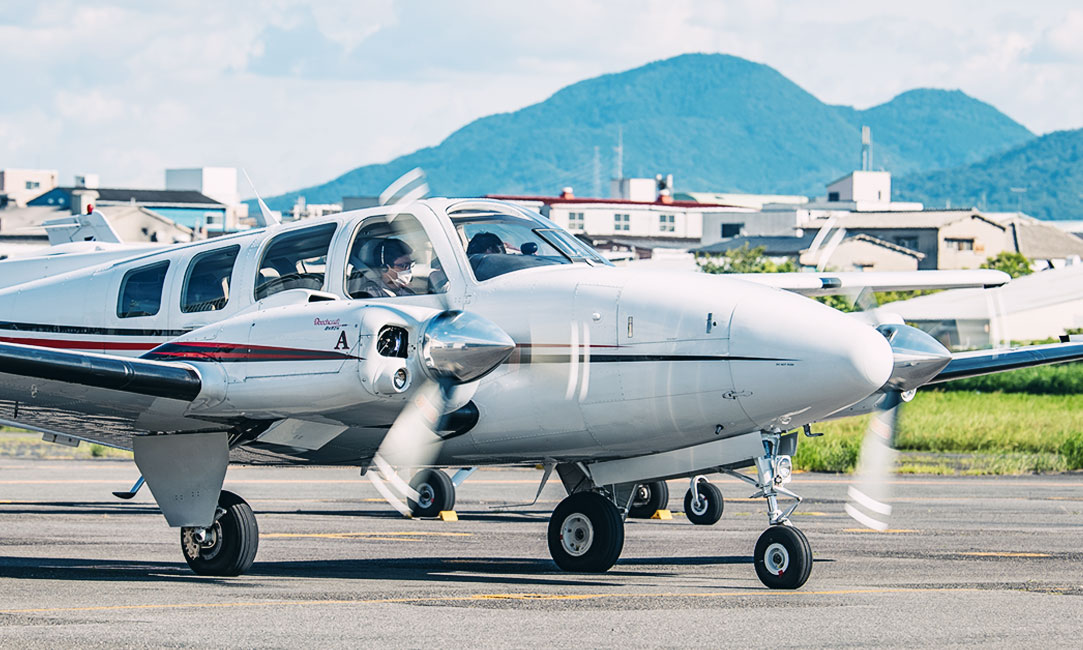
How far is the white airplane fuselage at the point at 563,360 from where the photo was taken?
12.3 meters

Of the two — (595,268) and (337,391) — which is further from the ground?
(595,268)

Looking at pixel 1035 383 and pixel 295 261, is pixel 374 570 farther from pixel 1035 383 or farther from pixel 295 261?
pixel 1035 383

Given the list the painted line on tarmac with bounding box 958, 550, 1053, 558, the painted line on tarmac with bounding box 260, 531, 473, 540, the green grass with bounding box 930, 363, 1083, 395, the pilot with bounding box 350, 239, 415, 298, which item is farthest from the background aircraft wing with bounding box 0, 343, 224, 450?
the green grass with bounding box 930, 363, 1083, 395

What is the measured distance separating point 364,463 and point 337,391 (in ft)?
7.45

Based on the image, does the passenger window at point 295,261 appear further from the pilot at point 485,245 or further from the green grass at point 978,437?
the green grass at point 978,437

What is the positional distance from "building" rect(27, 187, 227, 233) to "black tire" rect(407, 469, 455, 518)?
102 m

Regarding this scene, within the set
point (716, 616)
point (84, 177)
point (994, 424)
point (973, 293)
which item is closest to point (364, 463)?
Result: point (716, 616)

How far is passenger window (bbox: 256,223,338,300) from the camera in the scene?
1388cm

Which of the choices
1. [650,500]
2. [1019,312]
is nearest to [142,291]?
[650,500]

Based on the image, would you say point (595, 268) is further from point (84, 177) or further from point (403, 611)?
point (84, 177)

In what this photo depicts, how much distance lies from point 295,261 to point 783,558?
17.8 feet

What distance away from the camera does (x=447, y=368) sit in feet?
40.2

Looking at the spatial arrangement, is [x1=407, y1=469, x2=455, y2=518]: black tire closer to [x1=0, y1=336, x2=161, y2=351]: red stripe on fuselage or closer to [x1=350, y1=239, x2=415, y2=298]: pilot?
[x1=0, y1=336, x2=161, y2=351]: red stripe on fuselage

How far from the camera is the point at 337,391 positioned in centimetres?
1234
